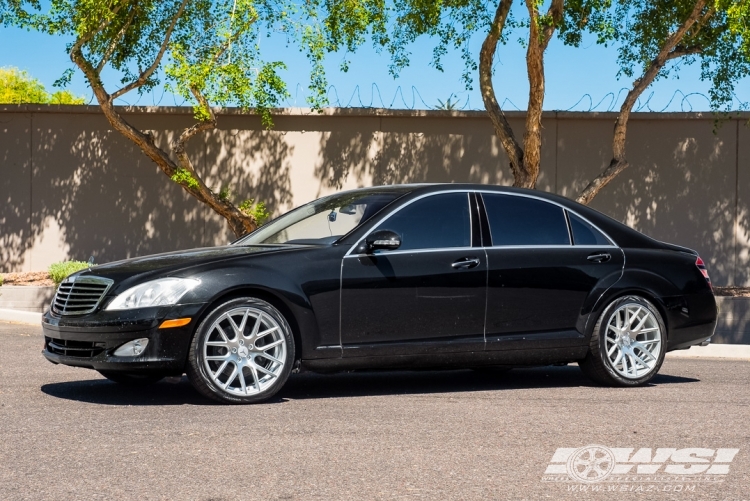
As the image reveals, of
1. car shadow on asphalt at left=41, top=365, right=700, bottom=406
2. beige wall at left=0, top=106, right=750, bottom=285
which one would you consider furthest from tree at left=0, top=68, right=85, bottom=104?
car shadow on asphalt at left=41, top=365, right=700, bottom=406

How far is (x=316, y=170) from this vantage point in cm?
1856

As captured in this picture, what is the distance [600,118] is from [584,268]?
1052 cm

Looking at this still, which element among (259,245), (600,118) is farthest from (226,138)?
(259,245)

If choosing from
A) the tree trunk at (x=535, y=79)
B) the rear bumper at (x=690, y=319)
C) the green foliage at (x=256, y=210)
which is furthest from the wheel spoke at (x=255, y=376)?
the green foliage at (x=256, y=210)

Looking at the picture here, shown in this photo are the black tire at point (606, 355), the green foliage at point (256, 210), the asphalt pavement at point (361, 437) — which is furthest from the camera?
the green foliage at point (256, 210)

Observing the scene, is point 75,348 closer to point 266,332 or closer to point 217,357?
point 217,357

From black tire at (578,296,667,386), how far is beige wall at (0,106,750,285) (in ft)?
32.7

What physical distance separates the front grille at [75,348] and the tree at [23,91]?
138 feet

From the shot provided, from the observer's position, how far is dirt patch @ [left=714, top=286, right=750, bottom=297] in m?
17.8

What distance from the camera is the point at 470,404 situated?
777cm

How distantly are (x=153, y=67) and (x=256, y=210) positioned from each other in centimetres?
291

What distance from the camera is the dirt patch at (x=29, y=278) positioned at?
679 inches

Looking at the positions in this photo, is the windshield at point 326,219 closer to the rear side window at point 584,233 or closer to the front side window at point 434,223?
the front side window at point 434,223

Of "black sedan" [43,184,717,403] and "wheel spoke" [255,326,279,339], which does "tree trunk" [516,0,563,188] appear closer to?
"black sedan" [43,184,717,403]
